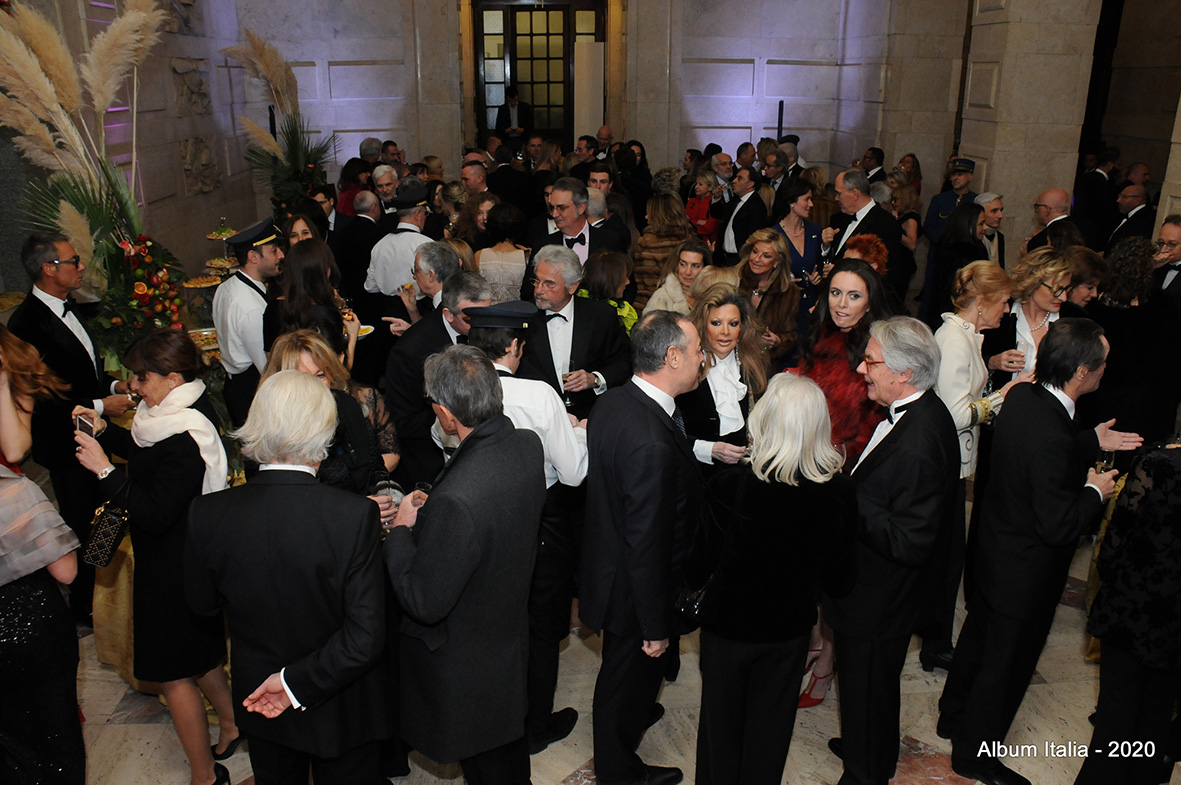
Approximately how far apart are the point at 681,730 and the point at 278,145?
9.06 m

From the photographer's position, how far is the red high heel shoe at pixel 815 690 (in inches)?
156

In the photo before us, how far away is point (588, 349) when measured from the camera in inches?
170

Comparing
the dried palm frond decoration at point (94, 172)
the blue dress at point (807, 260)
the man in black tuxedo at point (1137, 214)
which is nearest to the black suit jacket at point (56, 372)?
the dried palm frond decoration at point (94, 172)

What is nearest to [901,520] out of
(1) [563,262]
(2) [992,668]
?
(2) [992,668]

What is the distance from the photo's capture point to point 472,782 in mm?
2963

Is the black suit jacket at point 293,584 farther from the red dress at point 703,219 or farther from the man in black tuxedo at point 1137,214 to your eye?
the man in black tuxedo at point 1137,214

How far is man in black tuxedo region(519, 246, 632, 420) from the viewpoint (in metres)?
4.16

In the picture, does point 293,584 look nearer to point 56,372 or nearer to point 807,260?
point 56,372

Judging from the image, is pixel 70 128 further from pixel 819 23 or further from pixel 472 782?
pixel 819 23

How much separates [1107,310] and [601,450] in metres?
3.25

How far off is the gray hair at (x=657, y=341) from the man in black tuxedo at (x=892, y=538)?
0.69 metres

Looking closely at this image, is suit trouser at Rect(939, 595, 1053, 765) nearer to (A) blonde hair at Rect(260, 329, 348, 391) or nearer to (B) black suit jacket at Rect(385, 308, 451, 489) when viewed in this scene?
(B) black suit jacket at Rect(385, 308, 451, 489)

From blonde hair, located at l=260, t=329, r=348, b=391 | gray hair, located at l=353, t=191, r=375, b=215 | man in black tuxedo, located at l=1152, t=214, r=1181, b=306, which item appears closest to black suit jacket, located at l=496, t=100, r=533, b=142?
gray hair, located at l=353, t=191, r=375, b=215

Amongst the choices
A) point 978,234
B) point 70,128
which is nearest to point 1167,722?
point 978,234
